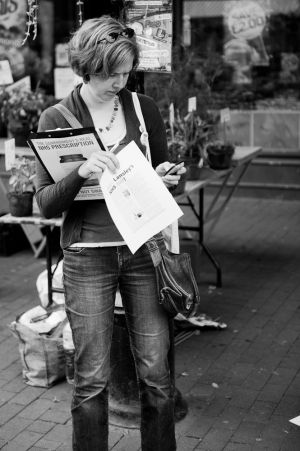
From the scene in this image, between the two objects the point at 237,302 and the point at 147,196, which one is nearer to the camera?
the point at 147,196

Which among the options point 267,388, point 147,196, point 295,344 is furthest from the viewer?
point 295,344

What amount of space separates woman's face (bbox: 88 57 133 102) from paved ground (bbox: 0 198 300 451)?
1706 millimetres

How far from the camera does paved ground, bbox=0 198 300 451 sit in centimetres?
389

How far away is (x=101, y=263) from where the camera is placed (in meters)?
3.03

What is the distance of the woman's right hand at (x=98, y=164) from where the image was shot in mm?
2832

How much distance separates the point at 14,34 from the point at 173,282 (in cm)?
630

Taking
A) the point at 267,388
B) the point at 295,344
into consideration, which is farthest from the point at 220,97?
the point at 267,388

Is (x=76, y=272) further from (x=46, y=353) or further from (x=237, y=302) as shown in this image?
(x=237, y=302)

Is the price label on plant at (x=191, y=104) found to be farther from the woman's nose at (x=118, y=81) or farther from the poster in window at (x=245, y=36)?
the poster in window at (x=245, y=36)

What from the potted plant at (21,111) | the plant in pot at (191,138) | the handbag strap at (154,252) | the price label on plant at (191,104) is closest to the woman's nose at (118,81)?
the handbag strap at (154,252)

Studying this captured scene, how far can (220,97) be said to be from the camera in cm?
888

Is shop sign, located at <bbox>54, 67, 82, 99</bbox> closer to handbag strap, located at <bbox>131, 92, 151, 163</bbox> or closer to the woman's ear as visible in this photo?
handbag strap, located at <bbox>131, 92, 151, 163</bbox>

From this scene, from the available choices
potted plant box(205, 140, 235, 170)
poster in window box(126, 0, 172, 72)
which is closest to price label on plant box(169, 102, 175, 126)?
potted plant box(205, 140, 235, 170)

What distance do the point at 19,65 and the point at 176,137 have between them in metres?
3.77
